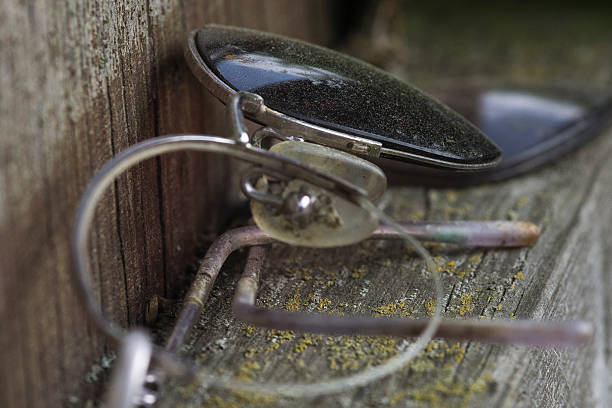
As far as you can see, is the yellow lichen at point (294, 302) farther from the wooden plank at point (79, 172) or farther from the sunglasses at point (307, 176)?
the wooden plank at point (79, 172)

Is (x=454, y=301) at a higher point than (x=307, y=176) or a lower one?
lower

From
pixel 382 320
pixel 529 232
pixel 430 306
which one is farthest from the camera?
pixel 529 232

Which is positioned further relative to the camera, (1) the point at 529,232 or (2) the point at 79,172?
(1) the point at 529,232

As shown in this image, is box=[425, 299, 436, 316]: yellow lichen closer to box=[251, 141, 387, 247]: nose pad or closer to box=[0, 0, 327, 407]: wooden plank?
box=[251, 141, 387, 247]: nose pad

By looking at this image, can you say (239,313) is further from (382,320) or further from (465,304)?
(465,304)

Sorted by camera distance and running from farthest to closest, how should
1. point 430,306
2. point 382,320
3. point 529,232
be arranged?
point 529,232 → point 430,306 → point 382,320

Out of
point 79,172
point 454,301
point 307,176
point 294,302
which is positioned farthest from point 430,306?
point 79,172

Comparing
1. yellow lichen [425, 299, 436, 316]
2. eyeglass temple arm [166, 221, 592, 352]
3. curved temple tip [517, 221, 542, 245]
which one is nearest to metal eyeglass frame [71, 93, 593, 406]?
eyeglass temple arm [166, 221, 592, 352]

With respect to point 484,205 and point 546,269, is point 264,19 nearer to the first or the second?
point 484,205
